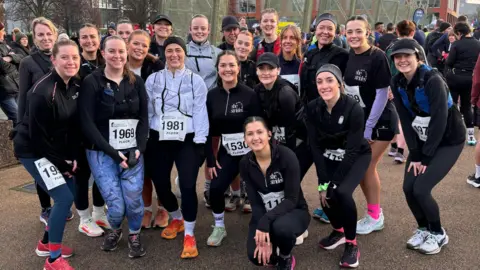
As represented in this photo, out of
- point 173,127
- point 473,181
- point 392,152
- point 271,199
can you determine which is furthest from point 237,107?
point 392,152

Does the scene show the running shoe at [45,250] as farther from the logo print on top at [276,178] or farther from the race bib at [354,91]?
the race bib at [354,91]

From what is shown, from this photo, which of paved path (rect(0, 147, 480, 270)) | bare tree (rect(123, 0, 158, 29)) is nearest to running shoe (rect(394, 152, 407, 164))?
paved path (rect(0, 147, 480, 270))

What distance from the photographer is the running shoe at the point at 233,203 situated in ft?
15.1

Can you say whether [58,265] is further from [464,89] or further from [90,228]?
[464,89]

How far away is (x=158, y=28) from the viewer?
4.63m

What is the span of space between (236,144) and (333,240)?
4.22ft

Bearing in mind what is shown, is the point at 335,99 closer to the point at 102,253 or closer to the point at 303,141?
the point at 303,141

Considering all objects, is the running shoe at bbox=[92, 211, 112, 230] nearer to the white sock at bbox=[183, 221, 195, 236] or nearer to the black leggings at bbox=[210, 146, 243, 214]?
the white sock at bbox=[183, 221, 195, 236]

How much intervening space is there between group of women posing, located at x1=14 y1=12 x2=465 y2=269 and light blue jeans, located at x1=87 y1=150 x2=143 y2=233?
0.4 inches

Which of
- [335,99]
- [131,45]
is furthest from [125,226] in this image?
A: [335,99]

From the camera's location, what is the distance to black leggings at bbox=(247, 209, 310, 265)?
307 centimetres

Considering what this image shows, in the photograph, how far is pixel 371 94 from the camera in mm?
3764

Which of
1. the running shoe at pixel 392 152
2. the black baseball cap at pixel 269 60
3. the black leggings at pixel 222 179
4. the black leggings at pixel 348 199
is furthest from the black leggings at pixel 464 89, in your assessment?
the black leggings at pixel 222 179

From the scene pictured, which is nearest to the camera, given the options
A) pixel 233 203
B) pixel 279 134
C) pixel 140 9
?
pixel 279 134
